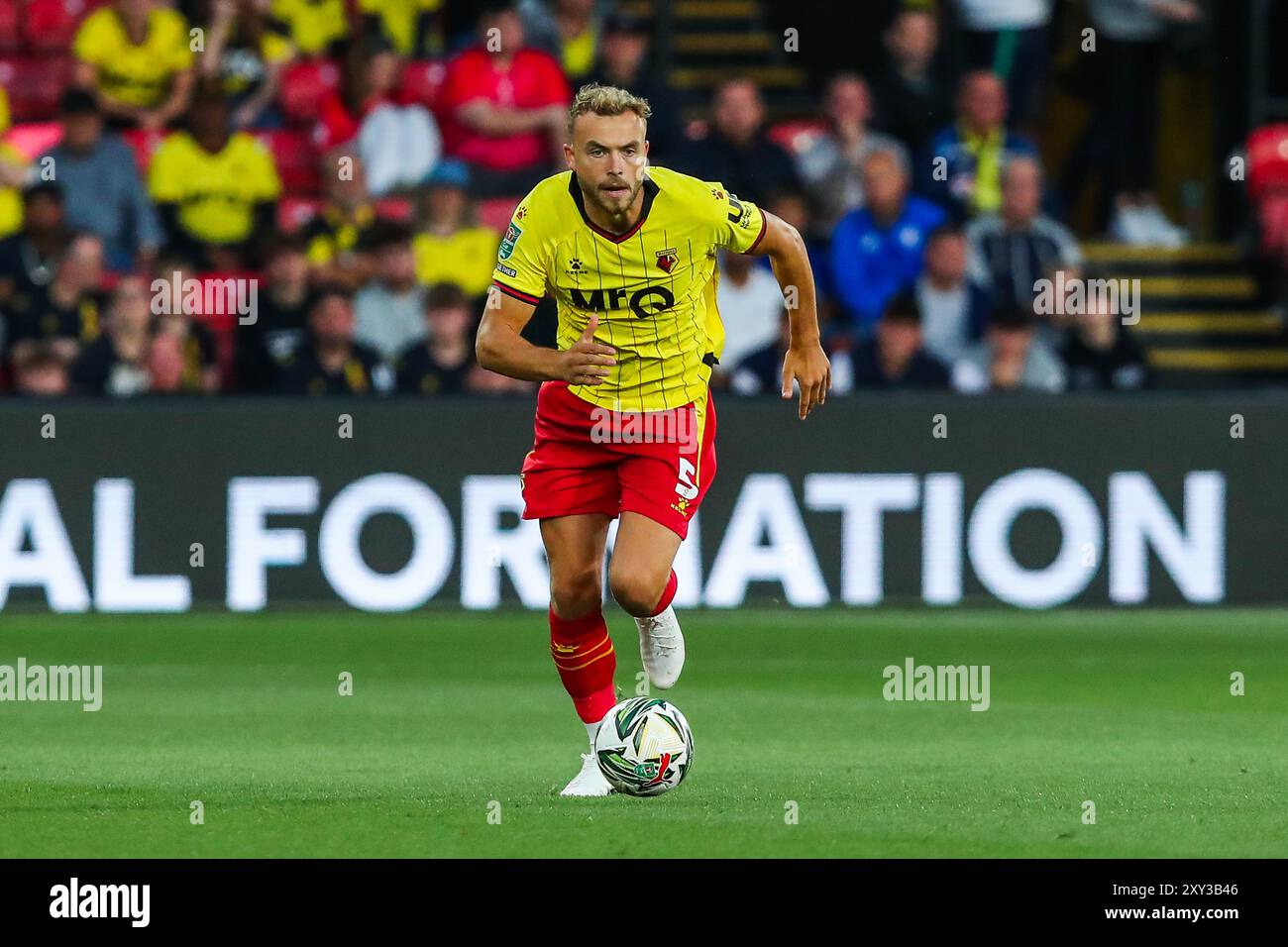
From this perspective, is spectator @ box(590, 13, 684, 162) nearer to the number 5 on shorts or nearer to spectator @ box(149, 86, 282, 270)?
spectator @ box(149, 86, 282, 270)

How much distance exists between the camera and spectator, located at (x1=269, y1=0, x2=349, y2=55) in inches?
605

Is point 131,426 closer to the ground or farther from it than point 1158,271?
closer to the ground

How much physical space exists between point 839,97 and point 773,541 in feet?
10.7

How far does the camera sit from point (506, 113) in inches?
583

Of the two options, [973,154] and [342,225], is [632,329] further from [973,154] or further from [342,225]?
[973,154]

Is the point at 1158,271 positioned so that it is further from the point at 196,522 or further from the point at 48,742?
the point at 48,742

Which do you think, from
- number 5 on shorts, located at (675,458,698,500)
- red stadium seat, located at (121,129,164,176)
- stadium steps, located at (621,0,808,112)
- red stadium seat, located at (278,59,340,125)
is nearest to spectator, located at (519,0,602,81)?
red stadium seat, located at (278,59,340,125)

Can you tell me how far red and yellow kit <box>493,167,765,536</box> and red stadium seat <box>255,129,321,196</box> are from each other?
287 inches

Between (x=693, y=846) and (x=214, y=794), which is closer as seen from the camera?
(x=693, y=846)

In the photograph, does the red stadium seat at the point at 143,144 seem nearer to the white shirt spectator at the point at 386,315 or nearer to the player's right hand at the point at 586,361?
the white shirt spectator at the point at 386,315

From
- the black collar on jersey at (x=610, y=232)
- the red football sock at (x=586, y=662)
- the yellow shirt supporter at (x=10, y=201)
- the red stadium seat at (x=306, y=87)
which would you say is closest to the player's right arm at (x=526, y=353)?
the black collar on jersey at (x=610, y=232)

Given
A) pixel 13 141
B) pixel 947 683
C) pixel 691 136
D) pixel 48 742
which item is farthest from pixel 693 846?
pixel 13 141

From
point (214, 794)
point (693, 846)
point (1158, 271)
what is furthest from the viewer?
point (1158, 271)

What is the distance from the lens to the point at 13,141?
14953 millimetres
